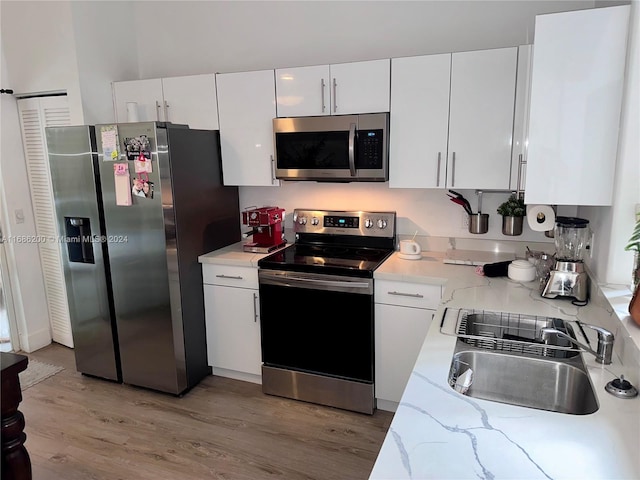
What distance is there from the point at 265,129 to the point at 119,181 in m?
0.96

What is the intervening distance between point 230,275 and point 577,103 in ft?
6.94

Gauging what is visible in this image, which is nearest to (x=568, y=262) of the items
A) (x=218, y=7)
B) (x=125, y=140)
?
(x=125, y=140)

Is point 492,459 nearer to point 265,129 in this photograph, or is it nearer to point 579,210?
point 579,210

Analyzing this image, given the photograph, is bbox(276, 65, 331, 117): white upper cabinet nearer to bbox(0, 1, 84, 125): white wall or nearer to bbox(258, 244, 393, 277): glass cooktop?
bbox(258, 244, 393, 277): glass cooktop

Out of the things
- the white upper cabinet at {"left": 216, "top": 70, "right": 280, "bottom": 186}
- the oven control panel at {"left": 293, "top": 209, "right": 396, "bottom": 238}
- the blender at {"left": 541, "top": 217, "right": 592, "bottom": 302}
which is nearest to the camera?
the blender at {"left": 541, "top": 217, "right": 592, "bottom": 302}

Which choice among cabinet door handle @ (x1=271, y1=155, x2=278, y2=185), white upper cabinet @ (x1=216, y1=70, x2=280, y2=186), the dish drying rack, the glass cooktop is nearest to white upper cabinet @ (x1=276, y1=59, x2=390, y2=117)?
white upper cabinet @ (x1=216, y1=70, x2=280, y2=186)

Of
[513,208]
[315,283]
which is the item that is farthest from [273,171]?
[513,208]

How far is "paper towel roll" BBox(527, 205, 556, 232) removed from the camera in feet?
7.14

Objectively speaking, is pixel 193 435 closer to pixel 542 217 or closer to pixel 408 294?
pixel 408 294

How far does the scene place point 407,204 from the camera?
3020mm

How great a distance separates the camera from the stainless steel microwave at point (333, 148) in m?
2.64

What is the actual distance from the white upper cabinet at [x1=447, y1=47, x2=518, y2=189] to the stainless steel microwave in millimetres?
405

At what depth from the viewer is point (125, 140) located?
275cm

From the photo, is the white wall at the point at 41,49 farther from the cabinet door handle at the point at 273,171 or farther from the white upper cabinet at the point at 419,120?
the white upper cabinet at the point at 419,120
